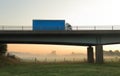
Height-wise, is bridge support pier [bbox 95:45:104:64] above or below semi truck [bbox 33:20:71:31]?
below

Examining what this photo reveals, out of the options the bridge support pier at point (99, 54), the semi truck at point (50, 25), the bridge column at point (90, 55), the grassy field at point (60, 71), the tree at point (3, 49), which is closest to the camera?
the grassy field at point (60, 71)

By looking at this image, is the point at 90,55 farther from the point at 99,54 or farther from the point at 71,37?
the point at 71,37

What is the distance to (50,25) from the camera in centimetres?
7238

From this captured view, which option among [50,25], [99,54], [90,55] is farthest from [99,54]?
[50,25]

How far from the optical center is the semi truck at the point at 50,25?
71875 mm

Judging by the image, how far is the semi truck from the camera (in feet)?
236

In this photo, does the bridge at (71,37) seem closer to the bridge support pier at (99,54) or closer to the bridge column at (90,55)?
the bridge support pier at (99,54)

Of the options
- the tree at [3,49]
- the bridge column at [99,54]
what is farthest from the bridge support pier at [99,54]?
the tree at [3,49]

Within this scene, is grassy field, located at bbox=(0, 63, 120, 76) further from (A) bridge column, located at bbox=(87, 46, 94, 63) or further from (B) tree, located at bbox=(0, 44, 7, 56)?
(B) tree, located at bbox=(0, 44, 7, 56)

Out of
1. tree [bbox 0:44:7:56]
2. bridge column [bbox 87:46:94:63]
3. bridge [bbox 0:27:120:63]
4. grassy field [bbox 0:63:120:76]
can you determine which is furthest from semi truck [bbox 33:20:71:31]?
tree [bbox 0:44:7:56]

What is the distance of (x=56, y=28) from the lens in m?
72.0

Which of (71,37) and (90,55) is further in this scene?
A: (90,55)

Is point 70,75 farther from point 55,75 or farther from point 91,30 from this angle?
point 91,30

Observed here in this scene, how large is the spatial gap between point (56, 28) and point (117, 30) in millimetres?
14096
